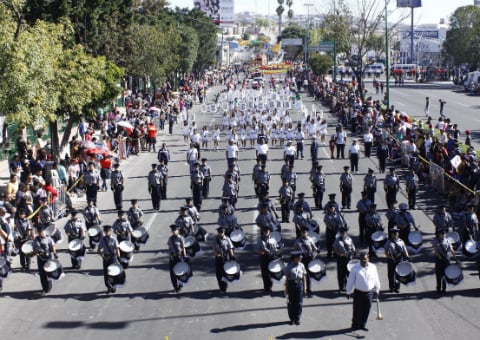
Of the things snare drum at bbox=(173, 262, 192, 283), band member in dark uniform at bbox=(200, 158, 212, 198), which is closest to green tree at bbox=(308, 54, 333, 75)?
band member in dark uniform at bbox=(200, 158, 212, 198)

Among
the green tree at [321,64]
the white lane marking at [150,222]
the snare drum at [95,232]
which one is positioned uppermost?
the green tree at [321,64]

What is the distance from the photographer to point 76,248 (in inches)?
704

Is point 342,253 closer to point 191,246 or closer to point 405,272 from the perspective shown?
point 405,272

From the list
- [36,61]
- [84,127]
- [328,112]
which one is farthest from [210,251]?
[328,112]

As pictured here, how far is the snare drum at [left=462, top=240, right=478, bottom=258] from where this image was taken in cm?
1720

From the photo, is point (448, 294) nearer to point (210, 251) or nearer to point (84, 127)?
point (210, 251)

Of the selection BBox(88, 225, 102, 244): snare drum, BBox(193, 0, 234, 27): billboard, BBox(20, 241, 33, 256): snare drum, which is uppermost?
BBox(193, 0, 234, 27): billboard

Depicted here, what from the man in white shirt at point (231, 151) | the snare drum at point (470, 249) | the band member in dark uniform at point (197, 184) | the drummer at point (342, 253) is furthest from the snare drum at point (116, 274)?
the man in white shirt at point (231, 151)

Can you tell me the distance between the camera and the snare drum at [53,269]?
16.2 meters

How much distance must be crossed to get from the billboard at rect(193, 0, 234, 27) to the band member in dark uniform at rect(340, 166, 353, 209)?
121741 mm

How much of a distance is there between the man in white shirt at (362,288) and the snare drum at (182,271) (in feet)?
12.2

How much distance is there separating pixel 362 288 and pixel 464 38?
266ft

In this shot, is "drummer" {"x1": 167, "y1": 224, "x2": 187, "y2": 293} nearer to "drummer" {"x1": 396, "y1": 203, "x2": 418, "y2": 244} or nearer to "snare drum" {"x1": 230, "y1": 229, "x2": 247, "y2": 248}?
"snare drum" {"x1": 230, "y1": 229, "x2": 247, "y2": 248}

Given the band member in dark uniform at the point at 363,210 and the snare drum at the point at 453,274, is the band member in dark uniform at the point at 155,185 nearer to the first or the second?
the band member in dark uniform at the point at 363,210
